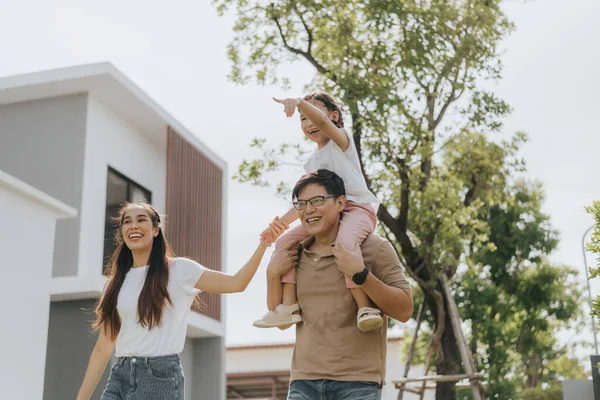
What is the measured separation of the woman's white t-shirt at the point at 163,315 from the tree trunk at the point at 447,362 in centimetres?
1040

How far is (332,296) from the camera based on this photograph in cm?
353

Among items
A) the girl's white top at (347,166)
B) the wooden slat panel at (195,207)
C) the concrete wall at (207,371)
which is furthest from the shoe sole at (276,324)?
the concrete wall at (207,371)

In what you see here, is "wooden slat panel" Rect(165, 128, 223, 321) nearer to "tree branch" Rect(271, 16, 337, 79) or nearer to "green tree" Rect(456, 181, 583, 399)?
"tree branch" Rect(271, 16, 337, 79)

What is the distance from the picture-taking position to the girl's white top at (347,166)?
397 centimetres

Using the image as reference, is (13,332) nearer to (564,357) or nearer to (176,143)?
(176,143)

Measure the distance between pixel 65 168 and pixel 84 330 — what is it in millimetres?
2533

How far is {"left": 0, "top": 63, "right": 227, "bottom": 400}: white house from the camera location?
10.5 meters

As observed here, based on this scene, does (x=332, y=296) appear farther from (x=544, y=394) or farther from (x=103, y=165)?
(x=544, y=394)

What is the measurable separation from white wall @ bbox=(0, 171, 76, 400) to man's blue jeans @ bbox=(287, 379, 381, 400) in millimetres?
6689

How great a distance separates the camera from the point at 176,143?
1515 cm

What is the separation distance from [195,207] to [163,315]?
1160 cm

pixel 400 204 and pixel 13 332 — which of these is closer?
pixel 13 332

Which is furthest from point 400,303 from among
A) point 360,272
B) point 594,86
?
point 594,86

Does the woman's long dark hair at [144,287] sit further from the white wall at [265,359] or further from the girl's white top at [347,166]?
the white wall at [265,359]
